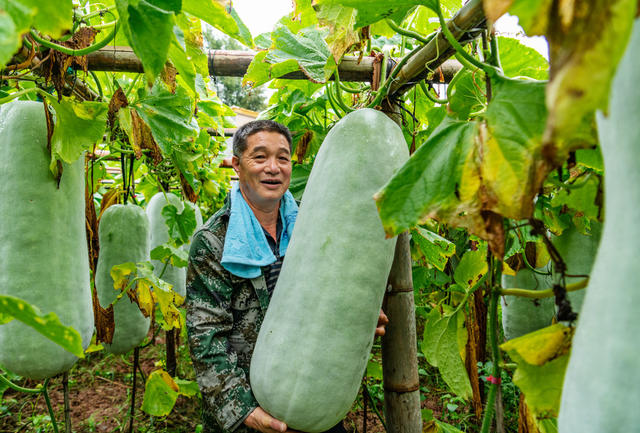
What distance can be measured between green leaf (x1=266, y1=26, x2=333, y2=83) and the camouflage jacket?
614 millimetres

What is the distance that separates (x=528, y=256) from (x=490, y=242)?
1274 mm

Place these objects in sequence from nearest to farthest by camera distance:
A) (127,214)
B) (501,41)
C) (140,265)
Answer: (501,41) → (140,265) → (127,214)

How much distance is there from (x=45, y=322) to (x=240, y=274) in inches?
36.8

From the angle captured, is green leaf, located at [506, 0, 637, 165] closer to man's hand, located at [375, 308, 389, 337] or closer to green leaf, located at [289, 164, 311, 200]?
man's hand, located at [375, 308, 389, 337]

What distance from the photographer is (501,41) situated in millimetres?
1131

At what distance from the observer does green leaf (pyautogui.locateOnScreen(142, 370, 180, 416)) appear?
2.28 m

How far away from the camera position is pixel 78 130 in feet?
3.78

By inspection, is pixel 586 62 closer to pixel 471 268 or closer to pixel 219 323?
pixel 471 268

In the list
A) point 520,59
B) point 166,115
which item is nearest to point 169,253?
point 166,115

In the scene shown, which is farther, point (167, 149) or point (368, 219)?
point (167, 149)

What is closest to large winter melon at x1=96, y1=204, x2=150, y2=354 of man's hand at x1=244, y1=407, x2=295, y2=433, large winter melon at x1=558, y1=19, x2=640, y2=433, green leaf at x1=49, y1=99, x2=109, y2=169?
green leaf at x1=49, y1=99, x2=109, y2=169

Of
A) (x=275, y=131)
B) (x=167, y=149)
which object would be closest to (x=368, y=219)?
(x=275, y=131)

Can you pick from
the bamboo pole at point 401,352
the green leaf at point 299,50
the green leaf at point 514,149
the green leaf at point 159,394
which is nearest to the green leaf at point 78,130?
the green leaf at point 299,50

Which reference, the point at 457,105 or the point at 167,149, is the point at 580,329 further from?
the point at 167,149
